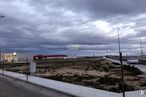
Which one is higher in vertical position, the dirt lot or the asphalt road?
the dirt lot

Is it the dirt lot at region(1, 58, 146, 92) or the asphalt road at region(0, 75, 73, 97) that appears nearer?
the asphalt road at region(0, 75, 73, 97)

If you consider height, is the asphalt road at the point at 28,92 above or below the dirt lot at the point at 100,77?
below

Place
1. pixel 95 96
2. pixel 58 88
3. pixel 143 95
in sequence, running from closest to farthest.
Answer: pixel 143 95 → pixel 95 96 → pixel 58 88

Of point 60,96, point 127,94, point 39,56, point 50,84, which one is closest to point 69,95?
point 60,96

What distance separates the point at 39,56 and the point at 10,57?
54.6 feet

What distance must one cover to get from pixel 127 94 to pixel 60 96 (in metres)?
4.14

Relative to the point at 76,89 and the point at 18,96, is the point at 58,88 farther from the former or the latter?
the point at 18,96

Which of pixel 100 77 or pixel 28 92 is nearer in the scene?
pixel 28 92

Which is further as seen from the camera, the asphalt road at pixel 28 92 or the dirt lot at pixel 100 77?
the dirt lot at pixel 100 77

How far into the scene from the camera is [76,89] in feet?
67.7

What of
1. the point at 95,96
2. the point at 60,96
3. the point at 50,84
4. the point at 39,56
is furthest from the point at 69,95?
the point at 39,56

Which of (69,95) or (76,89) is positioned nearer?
(69,95)

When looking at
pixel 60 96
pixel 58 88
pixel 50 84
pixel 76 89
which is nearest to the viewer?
pixel 60 96

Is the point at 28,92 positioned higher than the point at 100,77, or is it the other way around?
the point at 100,77
